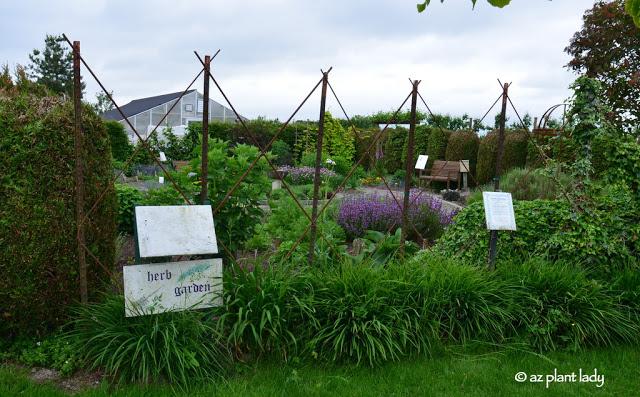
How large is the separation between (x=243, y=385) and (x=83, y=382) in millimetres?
995

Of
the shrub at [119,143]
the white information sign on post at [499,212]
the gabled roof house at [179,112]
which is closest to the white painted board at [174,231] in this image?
the white information sign on post at [499,212]

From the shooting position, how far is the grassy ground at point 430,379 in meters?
2.91

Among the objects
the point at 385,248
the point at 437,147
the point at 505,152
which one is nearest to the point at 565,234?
the point at 385,248

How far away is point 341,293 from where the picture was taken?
340cm

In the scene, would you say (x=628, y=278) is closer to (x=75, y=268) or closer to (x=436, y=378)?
(x=436, y=378)

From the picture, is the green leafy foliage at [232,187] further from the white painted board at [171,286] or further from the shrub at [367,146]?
the shrub at [367,146]

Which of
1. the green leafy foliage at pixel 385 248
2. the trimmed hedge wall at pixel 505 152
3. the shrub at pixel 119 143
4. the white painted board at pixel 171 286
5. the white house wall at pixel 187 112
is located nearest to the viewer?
the white painted board at pixel 171 286

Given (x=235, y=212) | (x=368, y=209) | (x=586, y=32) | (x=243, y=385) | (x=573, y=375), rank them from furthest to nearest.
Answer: (x=586, y=32)
(x=368, y=209)
(x=235, y=212)
(x=573, y=375)
(x=243, y=385)

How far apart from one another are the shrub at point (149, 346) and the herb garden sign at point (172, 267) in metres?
0.10

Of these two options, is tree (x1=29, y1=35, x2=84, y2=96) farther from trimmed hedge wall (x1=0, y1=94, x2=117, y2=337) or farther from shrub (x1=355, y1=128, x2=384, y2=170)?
trimmed hedge wall (x1=0, y1=94, x2=117, y2=337)

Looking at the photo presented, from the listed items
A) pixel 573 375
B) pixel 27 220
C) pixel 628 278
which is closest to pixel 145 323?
pixel 27 220

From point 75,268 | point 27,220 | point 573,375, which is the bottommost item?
point 573,375

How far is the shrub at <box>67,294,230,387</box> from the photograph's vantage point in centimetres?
A: 291

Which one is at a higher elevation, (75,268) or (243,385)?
(75,268)
